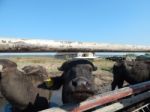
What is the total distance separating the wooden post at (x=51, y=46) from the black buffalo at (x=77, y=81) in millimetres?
288

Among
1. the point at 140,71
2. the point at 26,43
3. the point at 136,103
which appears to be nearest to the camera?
the point at 26,43

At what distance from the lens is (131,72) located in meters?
8.63

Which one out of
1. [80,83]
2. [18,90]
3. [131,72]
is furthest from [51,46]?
[131,72]

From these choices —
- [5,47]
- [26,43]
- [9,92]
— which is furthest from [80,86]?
[9,92]

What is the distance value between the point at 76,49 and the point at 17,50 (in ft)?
2.69

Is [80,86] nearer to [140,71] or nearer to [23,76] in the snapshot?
[23,76]

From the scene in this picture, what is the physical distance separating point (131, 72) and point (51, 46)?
625cm

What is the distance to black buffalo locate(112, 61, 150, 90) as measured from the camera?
329 inches

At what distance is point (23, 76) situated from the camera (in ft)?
13.1

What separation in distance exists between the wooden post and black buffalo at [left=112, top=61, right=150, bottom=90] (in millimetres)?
4597

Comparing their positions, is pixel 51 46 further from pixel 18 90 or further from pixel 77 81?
pixel 18 90

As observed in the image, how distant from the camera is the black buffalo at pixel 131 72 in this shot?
8352mm

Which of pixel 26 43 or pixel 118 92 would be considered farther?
pixel 118 92

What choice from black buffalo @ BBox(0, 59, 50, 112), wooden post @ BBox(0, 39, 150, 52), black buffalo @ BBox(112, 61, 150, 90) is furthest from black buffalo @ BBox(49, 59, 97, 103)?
black buffalo @ BBox(112, 61, 150, 90)
